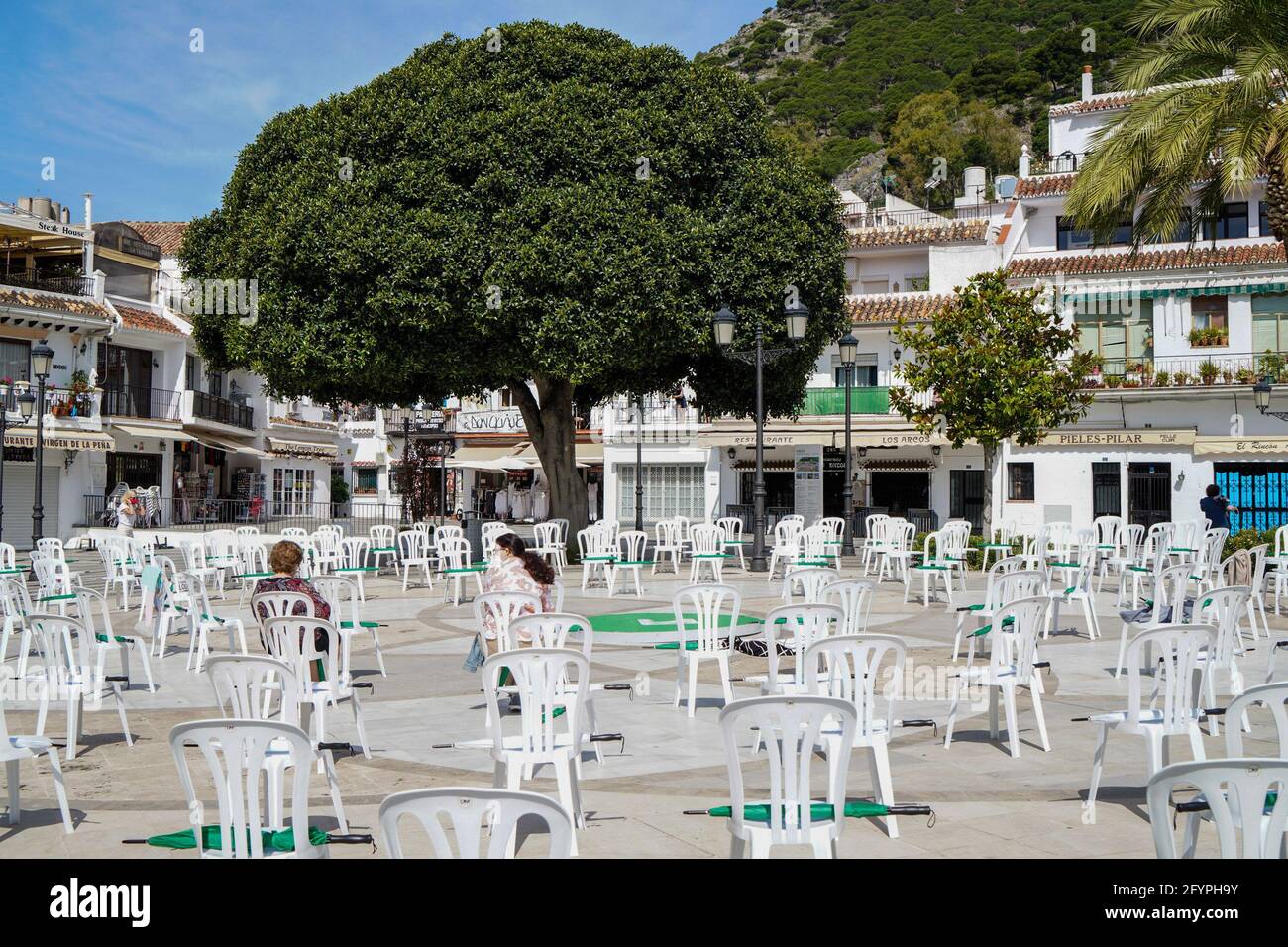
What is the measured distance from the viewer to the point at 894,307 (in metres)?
37.7

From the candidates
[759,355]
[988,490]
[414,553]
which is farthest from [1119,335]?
[414,553]

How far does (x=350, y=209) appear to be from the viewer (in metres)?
22.2

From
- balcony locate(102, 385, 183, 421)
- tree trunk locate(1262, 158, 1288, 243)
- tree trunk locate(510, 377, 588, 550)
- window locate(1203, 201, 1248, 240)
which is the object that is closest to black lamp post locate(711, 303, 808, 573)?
tree trunk locate(510, 377, 588, 550)

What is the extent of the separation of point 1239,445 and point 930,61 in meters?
66.5

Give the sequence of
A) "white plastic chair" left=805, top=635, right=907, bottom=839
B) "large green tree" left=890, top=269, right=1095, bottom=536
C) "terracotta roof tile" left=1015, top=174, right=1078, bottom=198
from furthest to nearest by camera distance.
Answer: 1. "terracotta roof tile" left=1015, top=174, right=1078, bottom=198
2. "large green tree" left=890, top=269, right=1095, bottom=536
3. "white plastic chair" left=805, top=635, right=907, bottom=839

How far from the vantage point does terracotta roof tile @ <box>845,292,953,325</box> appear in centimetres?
3719

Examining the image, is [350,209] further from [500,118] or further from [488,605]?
[488,605]

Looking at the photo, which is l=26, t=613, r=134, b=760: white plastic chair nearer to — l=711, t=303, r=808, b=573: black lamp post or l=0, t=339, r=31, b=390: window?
l=711, t=303, r=808, b=573: black lamp post

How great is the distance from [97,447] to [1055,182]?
3107 centimetres

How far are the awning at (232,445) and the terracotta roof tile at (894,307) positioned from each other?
23.9 m

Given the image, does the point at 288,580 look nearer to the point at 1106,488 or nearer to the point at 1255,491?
the point at 1106,488

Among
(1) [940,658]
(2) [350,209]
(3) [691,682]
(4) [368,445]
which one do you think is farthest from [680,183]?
(4) [368,445]

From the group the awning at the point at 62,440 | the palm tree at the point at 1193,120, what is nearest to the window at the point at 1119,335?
the palm tree at the point at 1193,120

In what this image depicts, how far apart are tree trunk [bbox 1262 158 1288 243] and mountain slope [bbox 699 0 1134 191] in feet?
179
